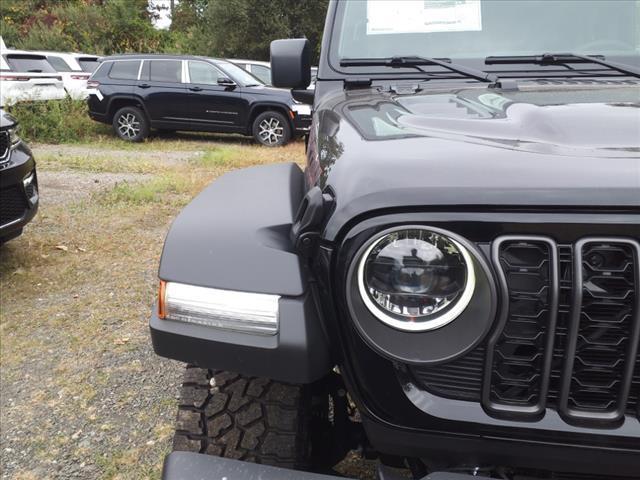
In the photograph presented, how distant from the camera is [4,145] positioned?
3.79m

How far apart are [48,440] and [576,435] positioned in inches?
84.0

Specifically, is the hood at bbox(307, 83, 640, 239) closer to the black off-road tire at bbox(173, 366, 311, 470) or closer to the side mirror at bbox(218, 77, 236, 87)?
the black off-road tire at bbox(173, 366, 311, 470)

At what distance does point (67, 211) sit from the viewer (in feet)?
19.1

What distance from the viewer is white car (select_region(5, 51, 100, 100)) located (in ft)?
41.1

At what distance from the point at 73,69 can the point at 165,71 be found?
4.98m

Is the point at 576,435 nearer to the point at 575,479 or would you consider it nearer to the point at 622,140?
the point at 575,479

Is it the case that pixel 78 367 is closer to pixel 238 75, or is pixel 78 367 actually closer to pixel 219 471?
pixel 219 471

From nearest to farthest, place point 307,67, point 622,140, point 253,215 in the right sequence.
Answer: point 622,140
point 253,215
point 307,67

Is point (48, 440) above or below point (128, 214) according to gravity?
below

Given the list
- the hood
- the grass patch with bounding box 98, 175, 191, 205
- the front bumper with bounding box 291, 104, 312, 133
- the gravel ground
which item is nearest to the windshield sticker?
the hood

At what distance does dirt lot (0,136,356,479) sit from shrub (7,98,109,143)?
4905 millimetres

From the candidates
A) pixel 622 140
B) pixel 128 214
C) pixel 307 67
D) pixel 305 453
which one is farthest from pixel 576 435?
pixel 128 214

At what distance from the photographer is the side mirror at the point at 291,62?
257 cm

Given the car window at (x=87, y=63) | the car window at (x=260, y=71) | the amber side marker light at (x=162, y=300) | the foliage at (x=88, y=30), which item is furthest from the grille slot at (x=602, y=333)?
the foliage at (x=88, y=30)
